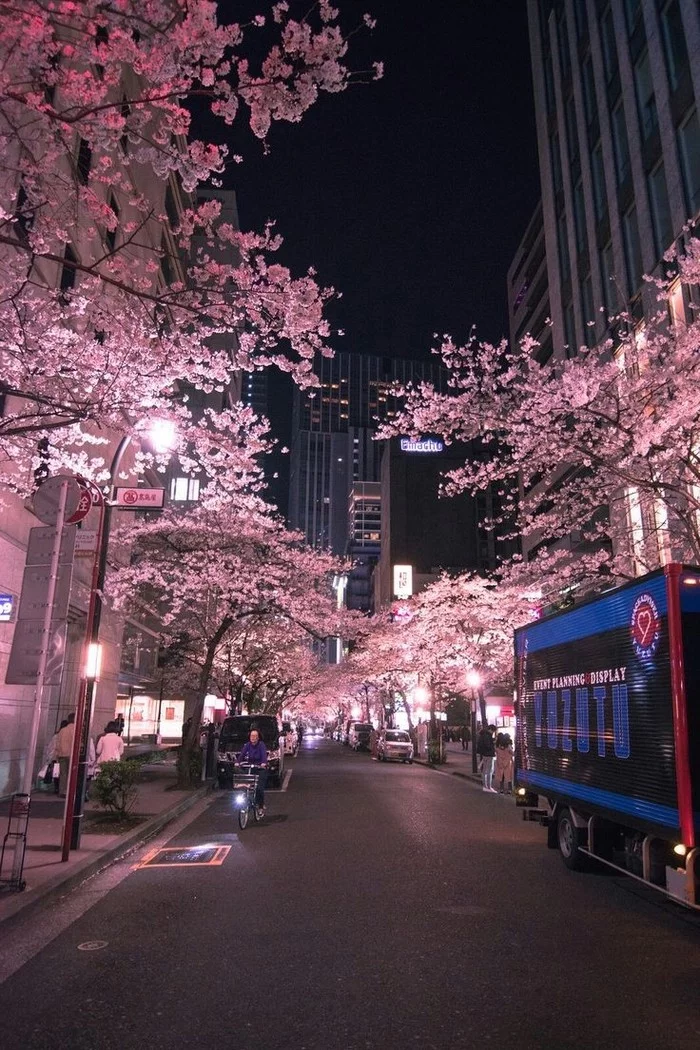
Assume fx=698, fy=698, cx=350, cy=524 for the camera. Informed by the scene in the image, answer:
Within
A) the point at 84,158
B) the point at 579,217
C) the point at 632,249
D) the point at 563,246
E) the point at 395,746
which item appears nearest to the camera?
the point at 84,158

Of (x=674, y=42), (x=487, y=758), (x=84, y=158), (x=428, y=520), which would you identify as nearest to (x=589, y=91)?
(x=674, y=42)

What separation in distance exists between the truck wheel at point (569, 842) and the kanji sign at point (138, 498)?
8.72m

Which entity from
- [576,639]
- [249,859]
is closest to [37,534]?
[249,859]

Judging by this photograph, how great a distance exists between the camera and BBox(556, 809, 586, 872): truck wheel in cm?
971

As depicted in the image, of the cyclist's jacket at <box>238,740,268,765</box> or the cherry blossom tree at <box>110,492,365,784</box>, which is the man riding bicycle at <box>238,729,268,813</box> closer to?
the cyclist's jacket at <box>238,740,268,765</box>

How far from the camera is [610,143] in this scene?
93.1ft

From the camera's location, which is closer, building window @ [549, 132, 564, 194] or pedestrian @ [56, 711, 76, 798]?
pedestrian @ [56, 711, 76, 798]

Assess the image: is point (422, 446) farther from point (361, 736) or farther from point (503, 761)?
point (503, 761)

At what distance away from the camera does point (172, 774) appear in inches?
1000

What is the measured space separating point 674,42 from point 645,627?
2487 centimetres

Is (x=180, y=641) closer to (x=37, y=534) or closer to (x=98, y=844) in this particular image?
(x=98, y=844)

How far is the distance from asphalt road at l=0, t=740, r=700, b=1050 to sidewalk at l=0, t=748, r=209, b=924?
1.01 ft

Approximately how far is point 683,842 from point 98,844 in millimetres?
8304

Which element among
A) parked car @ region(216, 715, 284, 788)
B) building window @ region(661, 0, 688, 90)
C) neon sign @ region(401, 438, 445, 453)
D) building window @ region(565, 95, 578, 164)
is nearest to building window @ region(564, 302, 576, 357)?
building window @ region(565, 95, 578, 164)
